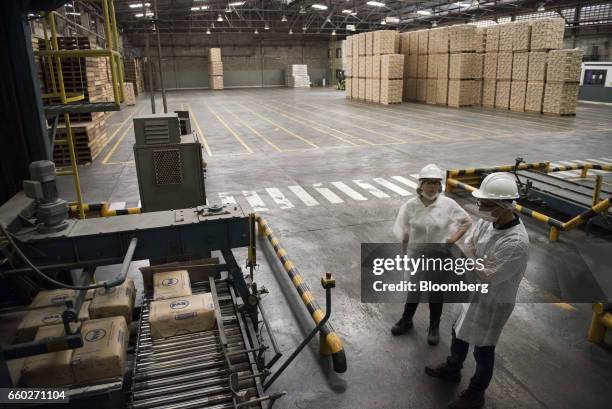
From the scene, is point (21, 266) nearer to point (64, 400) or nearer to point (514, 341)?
point (64, 400)

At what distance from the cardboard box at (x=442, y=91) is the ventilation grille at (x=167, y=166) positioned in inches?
947

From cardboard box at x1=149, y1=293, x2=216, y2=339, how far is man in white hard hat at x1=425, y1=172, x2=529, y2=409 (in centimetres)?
239

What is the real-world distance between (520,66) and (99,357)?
25.3 meters

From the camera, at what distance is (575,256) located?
705 centimetres

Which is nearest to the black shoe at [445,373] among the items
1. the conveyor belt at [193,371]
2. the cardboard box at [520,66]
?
the conveyor belt at [193,371]

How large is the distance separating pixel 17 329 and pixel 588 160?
14.9 m

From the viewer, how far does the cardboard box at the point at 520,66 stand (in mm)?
22984

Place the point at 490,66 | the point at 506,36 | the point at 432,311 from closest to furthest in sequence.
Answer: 1. the point at 432,311
2. the point at 506,36
3. the point at 490,66

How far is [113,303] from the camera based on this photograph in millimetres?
4418

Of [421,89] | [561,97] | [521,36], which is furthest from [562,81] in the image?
[421,89]

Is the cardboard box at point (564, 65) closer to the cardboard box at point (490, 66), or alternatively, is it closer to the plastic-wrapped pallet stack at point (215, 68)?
the cardboard box at point (490, 66)

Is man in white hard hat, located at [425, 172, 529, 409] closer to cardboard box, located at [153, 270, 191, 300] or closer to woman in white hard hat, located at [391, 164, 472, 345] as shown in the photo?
woman in white hard hat, located at [391, 164, 472, 345]

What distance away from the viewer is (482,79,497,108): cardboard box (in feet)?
84.8

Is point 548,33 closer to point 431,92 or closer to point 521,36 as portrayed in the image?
point 521,36
